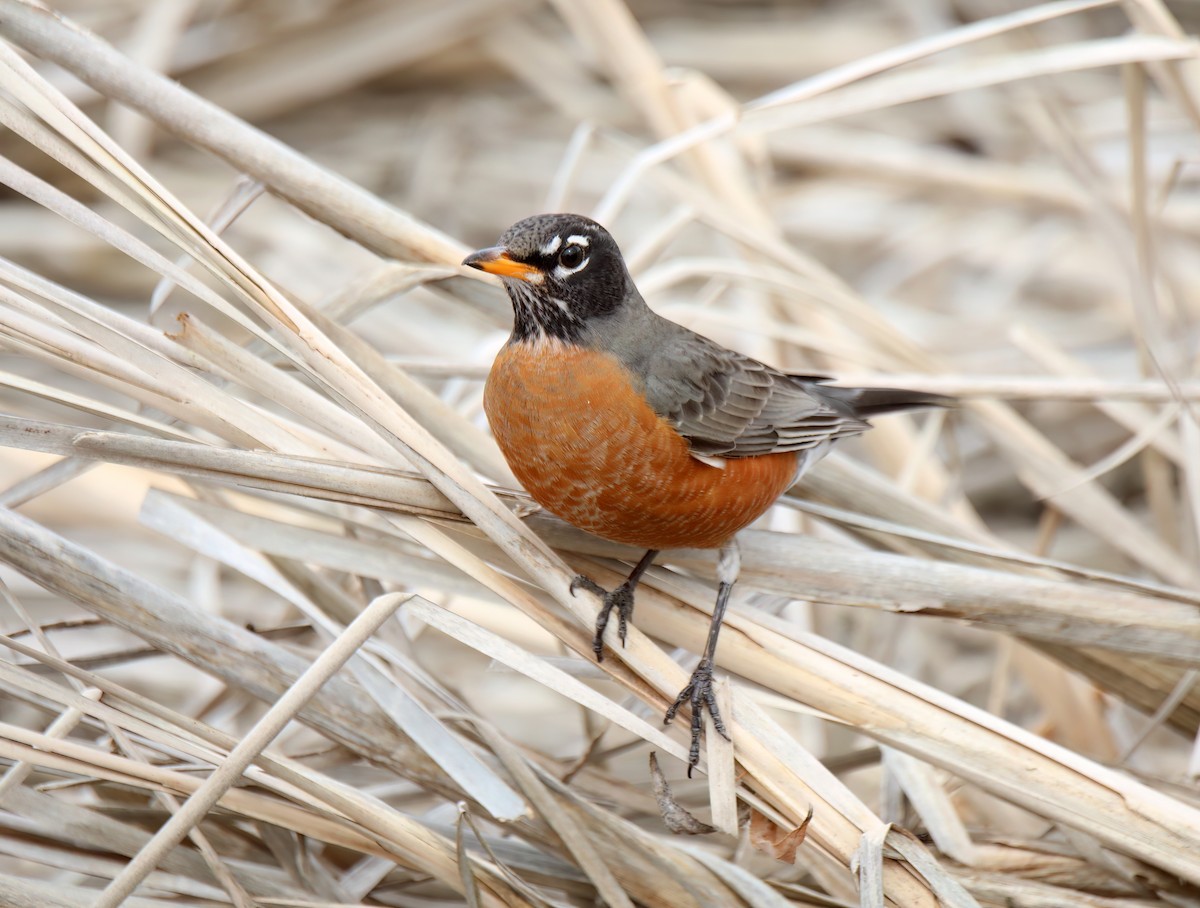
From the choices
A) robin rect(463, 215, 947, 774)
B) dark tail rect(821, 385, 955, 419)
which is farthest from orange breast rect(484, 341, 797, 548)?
dark tail rect(821, 385, 955, 419)

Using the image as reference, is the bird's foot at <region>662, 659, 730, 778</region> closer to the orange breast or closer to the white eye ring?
the orange breast

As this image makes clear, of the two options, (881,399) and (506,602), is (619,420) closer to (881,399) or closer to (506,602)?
(506,602)

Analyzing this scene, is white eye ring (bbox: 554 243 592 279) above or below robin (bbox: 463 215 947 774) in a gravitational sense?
above

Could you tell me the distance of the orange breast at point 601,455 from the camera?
2305 millimetres

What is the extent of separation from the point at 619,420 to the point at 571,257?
0.38m

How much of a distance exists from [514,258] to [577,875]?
1.22 metres

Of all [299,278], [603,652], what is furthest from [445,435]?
[299,278]

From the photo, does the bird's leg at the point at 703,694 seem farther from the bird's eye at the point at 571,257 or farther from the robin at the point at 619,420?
the bird's eye at the point at 571,257

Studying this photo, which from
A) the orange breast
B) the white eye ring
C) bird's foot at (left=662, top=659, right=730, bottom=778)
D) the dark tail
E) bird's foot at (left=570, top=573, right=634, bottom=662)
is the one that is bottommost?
bird's foot at (left=662, top=659, right=730, bottom=778)

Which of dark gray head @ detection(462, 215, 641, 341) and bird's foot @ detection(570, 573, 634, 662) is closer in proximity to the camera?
bird's foot @ detection(570, 573, 634, 662)

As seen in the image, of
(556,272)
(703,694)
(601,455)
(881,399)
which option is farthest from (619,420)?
(881,399)

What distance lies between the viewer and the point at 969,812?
275 centimetres

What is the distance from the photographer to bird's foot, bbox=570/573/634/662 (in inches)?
84.2

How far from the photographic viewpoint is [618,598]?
7.65 ft
